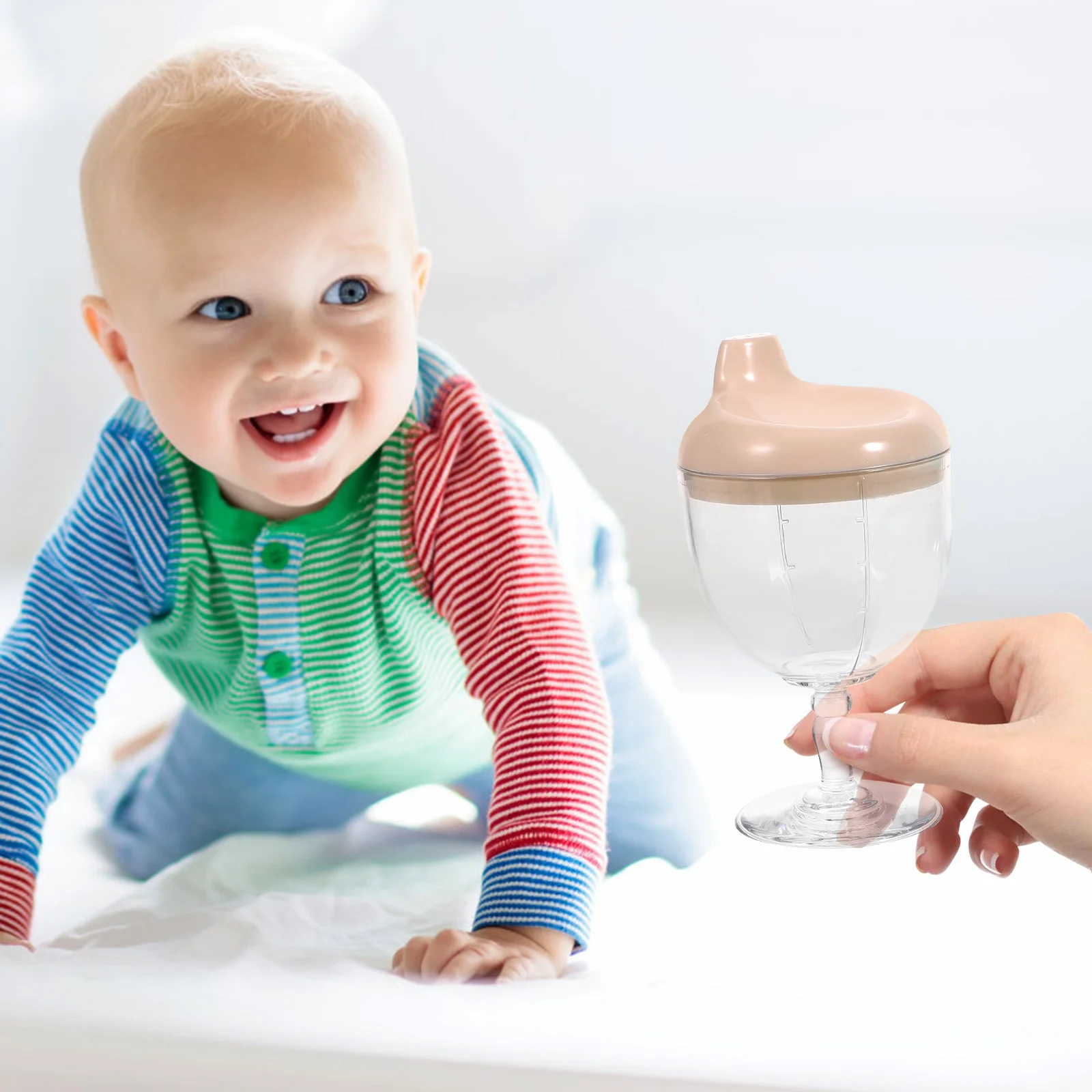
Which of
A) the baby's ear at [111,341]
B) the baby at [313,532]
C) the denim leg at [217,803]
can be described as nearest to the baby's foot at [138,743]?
the denim leg at [217,803]

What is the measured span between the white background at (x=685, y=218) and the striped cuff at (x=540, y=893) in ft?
2.81

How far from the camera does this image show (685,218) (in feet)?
5.20

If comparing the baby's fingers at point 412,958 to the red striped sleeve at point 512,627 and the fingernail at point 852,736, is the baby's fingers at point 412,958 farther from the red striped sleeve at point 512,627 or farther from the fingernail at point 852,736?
the fingernail at point 852,736

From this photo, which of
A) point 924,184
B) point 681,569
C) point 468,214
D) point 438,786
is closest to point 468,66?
point 468,214

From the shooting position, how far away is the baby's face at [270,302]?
2.59 ft

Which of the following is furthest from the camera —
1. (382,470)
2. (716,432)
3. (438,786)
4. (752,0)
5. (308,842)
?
(752,0)

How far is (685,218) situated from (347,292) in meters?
0.82

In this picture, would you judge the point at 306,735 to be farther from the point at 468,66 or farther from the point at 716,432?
the point at 468,66

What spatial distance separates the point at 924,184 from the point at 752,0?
9.8 inches

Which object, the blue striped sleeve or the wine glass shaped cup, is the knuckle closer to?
the wine glass shaped cup

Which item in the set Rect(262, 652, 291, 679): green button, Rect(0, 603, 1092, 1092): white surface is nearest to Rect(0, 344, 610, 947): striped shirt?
Rect(262, 652, 291, 679): green button

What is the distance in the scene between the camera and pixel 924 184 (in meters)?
1.44

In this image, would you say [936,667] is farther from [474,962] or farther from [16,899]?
[16,899]

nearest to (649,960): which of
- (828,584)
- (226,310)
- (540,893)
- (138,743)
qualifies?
(540,893)
